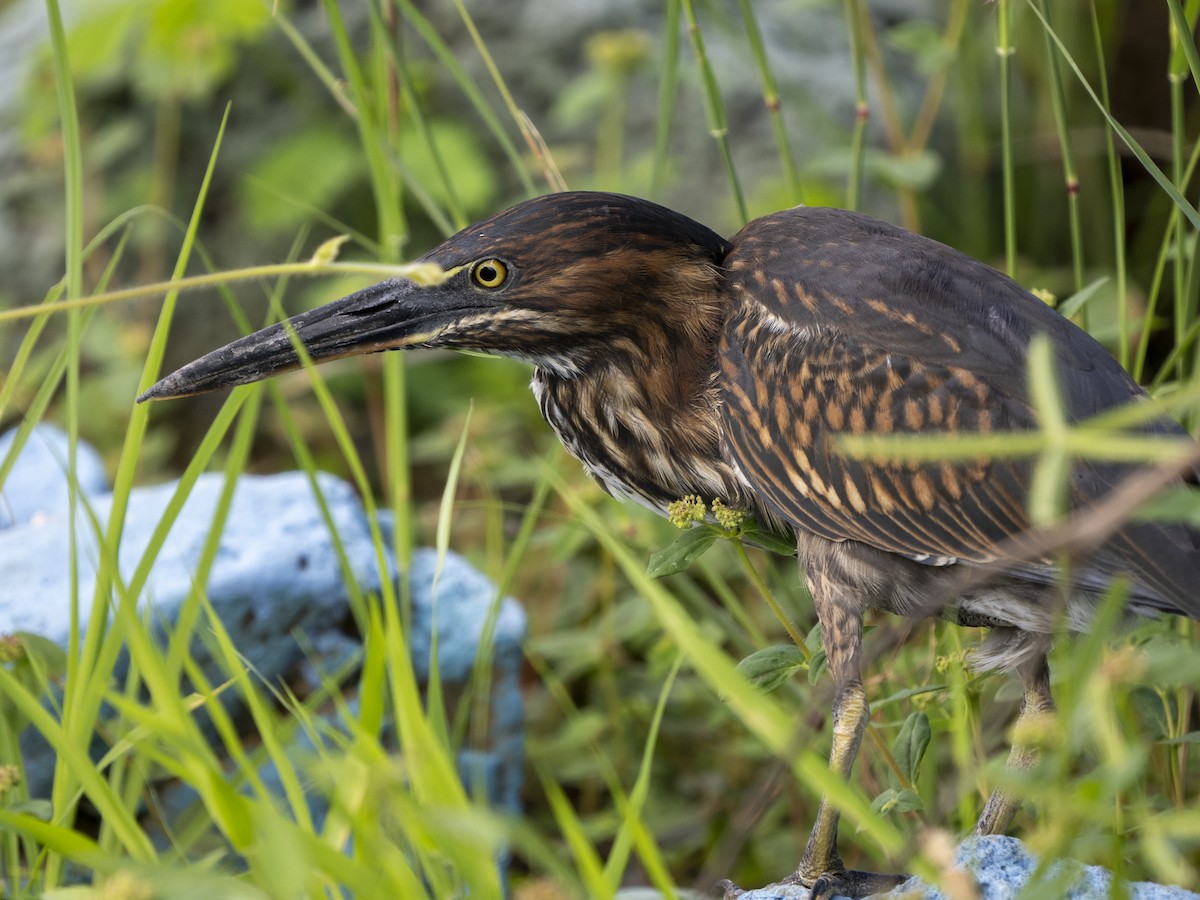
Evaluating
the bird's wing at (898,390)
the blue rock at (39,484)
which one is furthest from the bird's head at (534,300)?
the blue rock at (39,484)

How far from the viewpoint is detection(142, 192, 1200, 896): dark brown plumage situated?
7.39 ft

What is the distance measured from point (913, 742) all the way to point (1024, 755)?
0.37 m

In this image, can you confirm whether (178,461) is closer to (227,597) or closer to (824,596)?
(227,597)

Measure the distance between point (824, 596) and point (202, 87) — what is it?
3242 millimetres

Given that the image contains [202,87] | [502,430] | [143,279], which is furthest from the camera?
[143,279]

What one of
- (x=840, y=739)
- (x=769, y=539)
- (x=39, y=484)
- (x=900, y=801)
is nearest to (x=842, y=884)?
(x=840, y=739)

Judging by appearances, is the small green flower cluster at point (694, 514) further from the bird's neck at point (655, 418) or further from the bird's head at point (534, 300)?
the bird's head at point (534, 300)

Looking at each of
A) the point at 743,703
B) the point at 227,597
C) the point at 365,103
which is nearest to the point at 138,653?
the point at 743,703

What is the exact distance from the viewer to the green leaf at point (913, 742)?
211 centimetres

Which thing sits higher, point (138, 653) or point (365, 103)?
point (365, 103)

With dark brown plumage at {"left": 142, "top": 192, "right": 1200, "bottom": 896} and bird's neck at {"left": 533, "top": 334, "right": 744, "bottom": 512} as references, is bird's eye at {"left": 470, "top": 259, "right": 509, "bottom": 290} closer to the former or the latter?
dark brown plumage at {"left": 142, "top": 192, "right": 1200, "bottom": 896}

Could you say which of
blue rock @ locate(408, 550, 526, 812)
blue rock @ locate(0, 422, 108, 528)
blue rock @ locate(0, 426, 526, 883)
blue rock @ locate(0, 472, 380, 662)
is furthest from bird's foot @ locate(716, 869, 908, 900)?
blue rock @ locate(0, 422, 108, 528)

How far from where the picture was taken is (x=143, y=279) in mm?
4996

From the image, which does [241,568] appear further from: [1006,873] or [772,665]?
[1006,873]
